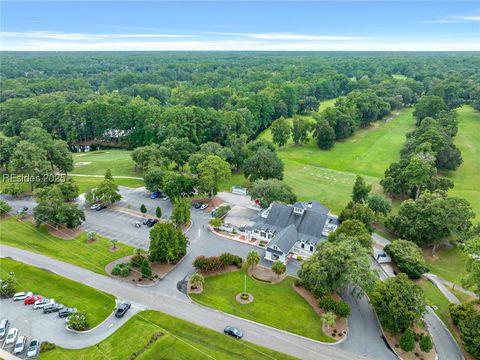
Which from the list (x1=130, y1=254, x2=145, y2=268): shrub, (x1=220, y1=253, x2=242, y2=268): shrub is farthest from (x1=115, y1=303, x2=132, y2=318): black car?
(x1=220, y1=253, x2=242, y2=268): shrub

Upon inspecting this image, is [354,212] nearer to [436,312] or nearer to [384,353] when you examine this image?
[436,312]

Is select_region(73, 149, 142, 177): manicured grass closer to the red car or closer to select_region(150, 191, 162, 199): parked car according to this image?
select_region(150, 191, 162, 199): parked car

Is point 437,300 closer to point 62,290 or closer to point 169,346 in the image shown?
point 169,346

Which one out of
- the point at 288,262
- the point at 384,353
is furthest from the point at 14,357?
the point at 384,353

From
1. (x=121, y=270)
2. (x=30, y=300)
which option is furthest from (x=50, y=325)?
(x=121, y=270)

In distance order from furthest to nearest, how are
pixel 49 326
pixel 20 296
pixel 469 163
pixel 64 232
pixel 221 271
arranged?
pixel 469 163 → pixel 64 232 → pixel 221 271 → pixel 20 296 → pixel 49 326

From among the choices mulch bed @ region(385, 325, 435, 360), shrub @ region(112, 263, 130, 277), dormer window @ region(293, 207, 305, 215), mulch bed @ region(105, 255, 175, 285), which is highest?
dormer window @ region(293, 207, 305, 215)
